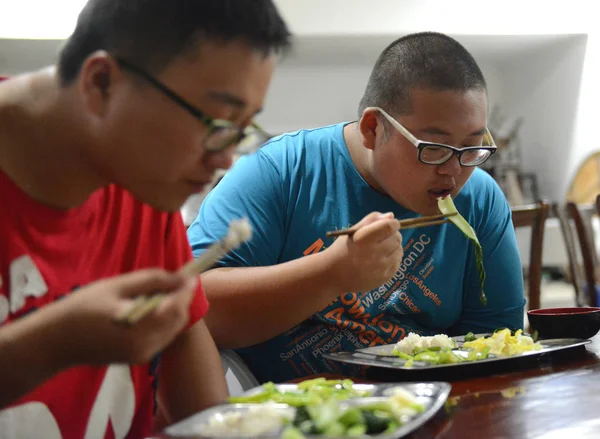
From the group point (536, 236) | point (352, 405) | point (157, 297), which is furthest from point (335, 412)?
point (536, 236)

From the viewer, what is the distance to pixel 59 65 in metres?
0.97

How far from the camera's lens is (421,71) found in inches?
65.1

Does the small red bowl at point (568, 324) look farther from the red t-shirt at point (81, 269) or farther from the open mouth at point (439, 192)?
the red t-shirt at point (81, 269)

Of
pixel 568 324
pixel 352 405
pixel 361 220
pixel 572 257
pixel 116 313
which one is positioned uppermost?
pixel 116 313

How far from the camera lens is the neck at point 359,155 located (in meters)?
1.80

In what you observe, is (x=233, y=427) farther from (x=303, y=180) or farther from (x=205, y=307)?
(x=303, y=180)

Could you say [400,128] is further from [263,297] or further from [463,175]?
[263,297]

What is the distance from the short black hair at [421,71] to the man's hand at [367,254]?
0.37 meters

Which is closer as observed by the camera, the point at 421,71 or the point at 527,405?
the point at 527,405

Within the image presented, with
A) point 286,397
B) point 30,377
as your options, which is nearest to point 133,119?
point 30,377

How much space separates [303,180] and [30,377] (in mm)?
1092

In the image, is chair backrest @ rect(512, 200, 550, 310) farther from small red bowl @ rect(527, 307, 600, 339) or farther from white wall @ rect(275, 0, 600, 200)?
white wall @ rect(275, 0, 600, 200)

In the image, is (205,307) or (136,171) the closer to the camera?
(136,171)

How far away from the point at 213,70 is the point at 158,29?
0.30 ft
